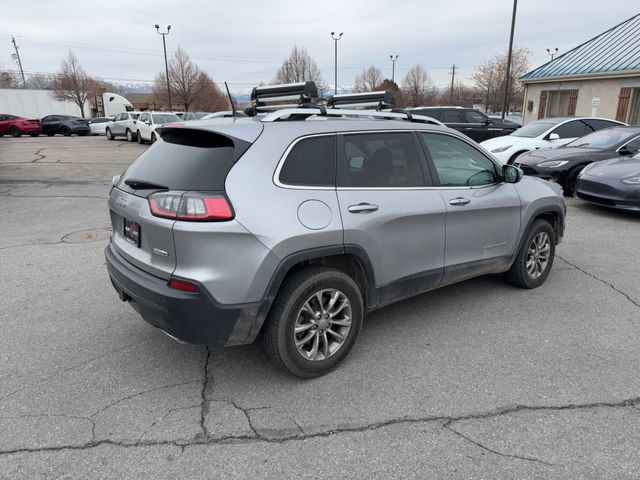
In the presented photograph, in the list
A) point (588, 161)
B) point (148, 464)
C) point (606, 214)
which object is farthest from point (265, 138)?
point (588, 161)

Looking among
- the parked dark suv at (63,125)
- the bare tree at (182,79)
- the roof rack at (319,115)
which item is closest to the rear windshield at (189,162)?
the roof rack at (319,115)

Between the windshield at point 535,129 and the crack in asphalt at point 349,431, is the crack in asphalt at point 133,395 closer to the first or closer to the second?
the crack in asphalt at point 349,431

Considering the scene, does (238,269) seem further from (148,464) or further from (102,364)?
(102,364)

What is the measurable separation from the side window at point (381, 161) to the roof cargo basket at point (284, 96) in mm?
1595

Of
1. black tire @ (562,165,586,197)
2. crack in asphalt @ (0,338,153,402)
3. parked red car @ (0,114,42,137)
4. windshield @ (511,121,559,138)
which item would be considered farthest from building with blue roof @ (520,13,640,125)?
parked red car @ (0,114,42,137)

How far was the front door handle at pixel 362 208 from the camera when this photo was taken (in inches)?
124

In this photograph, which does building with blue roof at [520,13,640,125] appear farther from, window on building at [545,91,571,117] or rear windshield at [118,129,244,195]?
rear windshield at [118,129,244,195]

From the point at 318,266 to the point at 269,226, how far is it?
0.52 m

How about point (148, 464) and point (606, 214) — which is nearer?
point (148, 464)

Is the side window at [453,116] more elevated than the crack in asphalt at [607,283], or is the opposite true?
the side window at [453,116]

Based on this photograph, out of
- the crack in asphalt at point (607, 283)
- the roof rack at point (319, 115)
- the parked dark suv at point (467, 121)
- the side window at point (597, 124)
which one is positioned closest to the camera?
the roof rack at point (319, 115)

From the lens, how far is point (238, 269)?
107 inches

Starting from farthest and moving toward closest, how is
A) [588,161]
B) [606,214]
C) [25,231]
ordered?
[588,161] < [606,214] < [25,231]

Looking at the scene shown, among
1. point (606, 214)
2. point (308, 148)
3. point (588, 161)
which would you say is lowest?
point (606, 214)
